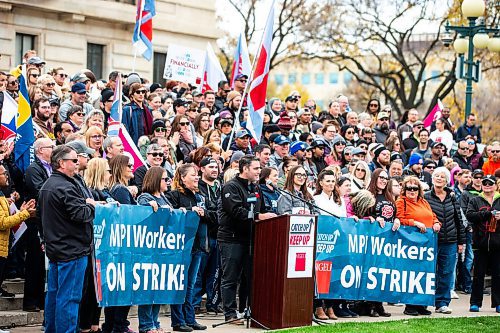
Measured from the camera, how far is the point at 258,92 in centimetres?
1691

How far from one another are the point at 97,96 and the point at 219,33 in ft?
63.9

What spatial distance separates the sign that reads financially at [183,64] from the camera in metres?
23.5

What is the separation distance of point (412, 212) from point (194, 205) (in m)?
3.99

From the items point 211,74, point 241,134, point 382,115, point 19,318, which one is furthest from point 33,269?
point 211,74

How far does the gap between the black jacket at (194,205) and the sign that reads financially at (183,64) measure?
9.42 meters

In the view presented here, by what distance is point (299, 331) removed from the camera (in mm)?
13391

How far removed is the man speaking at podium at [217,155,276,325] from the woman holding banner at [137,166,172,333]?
1.01 m

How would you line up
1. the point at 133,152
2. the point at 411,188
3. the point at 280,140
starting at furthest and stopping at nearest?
the point at 280,140 → the point at 411,188 → the point at 133,152

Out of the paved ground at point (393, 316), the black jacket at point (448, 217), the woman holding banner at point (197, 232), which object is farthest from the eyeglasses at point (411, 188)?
the woman holding banner at point (197, 232)

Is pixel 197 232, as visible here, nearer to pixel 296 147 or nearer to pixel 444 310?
pixel 296 147

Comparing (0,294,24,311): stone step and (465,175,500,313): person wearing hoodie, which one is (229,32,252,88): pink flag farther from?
(0,294,24,311): stone step

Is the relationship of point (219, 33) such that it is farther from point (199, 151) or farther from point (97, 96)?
point (199, 151)

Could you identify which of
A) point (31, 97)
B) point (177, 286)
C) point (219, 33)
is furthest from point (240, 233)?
point (219, 33)

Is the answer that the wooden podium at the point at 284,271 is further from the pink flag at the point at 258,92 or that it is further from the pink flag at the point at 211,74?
the pink flag at the point at 211,74
